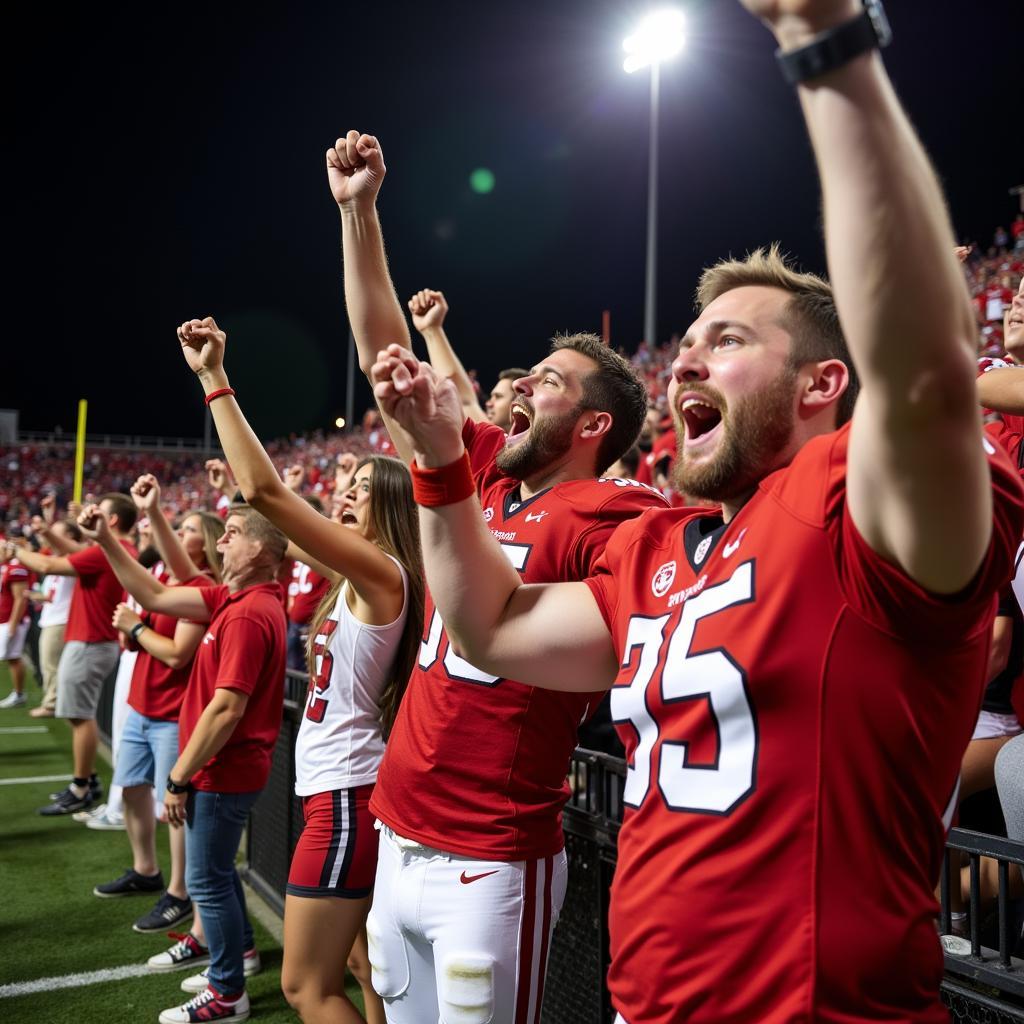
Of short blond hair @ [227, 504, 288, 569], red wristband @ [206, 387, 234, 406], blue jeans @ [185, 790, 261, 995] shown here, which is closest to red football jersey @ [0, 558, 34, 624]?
short blond hair @ [227, 504, 288, 569]

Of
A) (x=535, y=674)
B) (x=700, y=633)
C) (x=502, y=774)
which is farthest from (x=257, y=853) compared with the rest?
(x=700, y=633)

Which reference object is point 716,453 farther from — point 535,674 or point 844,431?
point 535,674

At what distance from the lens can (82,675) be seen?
622 cm

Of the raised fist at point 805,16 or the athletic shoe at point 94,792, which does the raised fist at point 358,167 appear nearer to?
the raised fist at point 805,16

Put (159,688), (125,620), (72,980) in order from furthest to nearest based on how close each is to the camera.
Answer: (159,688)
(125,620)
(72,980)

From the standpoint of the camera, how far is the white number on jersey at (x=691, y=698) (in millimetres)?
1102

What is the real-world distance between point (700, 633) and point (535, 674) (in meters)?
0.40

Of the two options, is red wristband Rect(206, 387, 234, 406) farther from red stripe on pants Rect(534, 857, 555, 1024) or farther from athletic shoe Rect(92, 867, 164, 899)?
athletic shoe Rect(92, 867, 164, 899)

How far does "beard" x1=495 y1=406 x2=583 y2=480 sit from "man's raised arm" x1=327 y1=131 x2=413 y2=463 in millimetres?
317

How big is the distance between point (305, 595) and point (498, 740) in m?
4.96

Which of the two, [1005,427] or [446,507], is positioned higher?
[1005,427]

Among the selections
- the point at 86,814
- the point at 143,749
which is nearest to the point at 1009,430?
the point at 143,749

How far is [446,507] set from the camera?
1.37 metres

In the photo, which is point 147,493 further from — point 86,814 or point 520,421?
point 86,814
